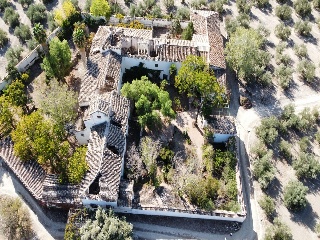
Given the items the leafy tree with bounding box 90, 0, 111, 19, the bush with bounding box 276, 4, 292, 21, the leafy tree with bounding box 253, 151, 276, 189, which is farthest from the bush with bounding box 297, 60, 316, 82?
the leafy tree with bounding box 90, 0, 111, 19

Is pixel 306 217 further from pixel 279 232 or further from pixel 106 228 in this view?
pixel 106 228

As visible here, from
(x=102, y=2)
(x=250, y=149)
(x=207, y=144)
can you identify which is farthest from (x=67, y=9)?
(x=250, y=149)

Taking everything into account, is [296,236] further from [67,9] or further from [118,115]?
[67,9]

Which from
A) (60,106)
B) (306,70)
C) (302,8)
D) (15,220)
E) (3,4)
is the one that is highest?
(302,8)

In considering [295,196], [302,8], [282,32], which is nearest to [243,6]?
[282,32]

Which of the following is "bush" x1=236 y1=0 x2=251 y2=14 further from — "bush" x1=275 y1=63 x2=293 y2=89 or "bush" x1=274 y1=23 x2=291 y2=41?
"bush" x1=275 y1=63 x2=293 y2=89
